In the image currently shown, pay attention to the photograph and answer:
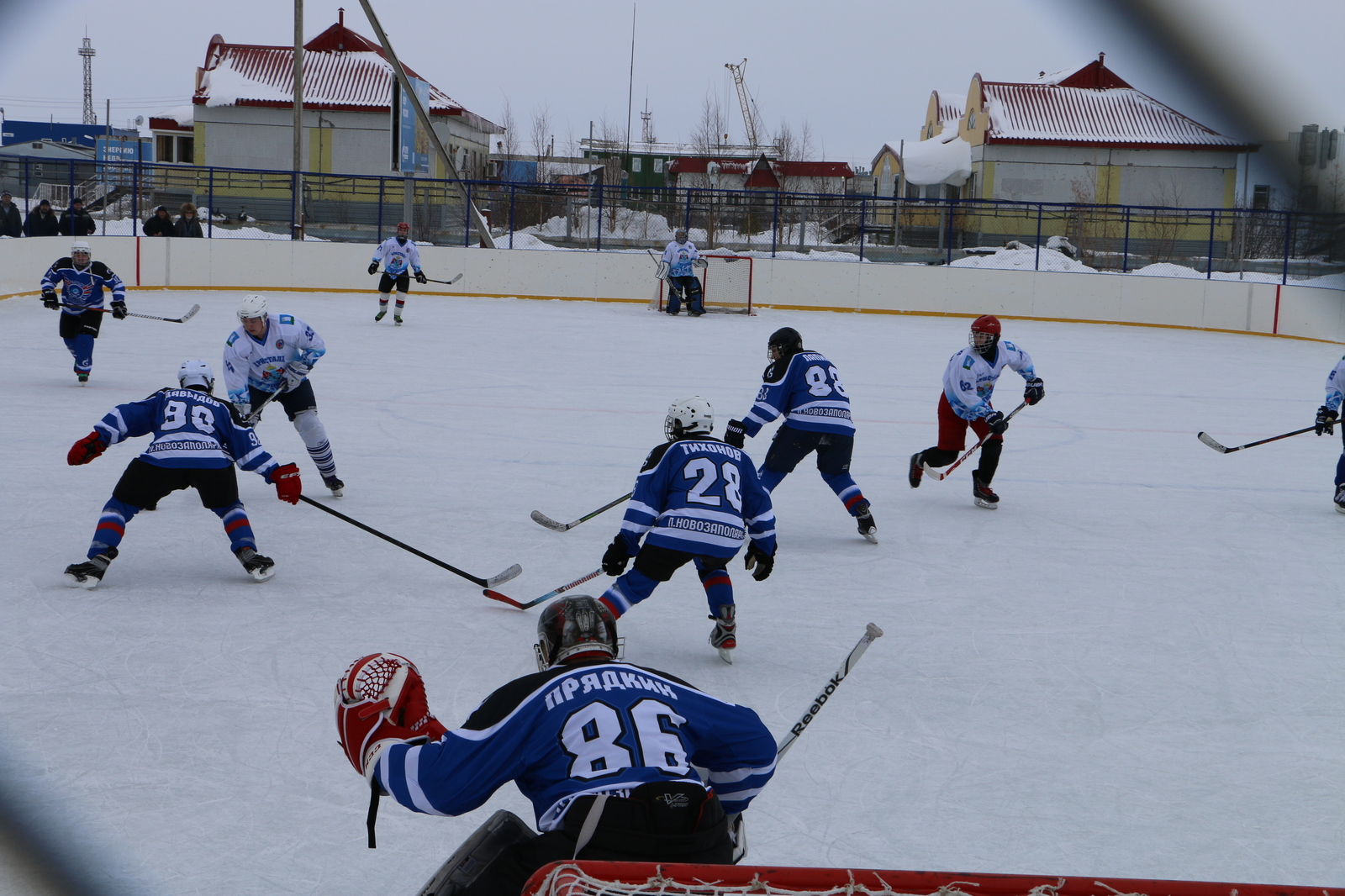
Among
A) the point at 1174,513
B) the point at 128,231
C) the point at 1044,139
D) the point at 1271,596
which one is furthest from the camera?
the point at 128,231

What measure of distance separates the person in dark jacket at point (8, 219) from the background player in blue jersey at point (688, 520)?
1566 cm

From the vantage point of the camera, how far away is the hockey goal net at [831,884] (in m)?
1.38

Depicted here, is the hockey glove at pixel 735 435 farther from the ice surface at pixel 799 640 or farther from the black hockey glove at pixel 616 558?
the black hockey glove at pixel 616 558

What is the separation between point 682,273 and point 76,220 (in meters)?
9.34

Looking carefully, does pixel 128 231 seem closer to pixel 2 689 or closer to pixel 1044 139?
pixel 2 689

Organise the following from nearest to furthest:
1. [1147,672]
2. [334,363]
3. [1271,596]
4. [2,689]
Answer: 1. [2,689]
2. [1147,672]
3. [1271,596]
4. [334,363]

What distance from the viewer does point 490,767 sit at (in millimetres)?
2242

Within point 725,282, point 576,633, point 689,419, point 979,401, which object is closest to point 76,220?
point 725,282

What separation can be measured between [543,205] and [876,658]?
19197mm

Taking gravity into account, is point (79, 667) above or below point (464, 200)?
below

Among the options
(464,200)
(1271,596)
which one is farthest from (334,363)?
(464,200)

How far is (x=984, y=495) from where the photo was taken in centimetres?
758

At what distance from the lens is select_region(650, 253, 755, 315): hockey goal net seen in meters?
21.8

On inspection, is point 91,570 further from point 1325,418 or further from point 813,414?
point 1325,418
